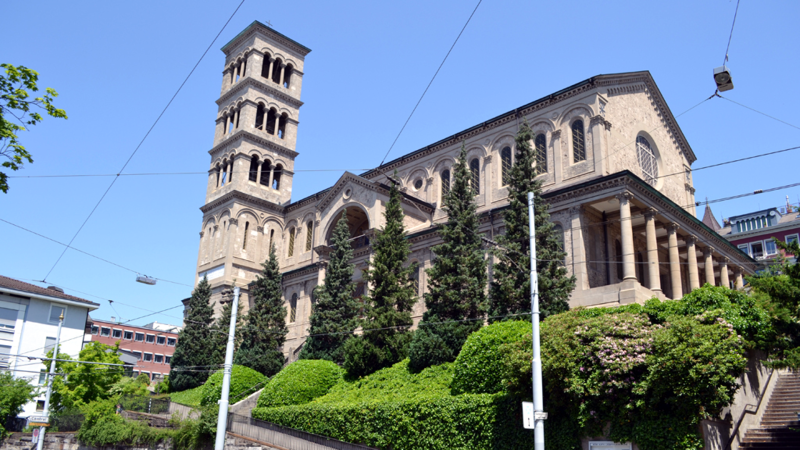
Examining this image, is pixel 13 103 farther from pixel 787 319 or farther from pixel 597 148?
pixel 597 148

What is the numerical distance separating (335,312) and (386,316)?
609cm

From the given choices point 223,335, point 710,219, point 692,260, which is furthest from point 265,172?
point 710,219

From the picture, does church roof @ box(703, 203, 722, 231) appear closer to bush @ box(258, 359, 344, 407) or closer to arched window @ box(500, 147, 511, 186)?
arched window @ box(500, 147, 511, 186)

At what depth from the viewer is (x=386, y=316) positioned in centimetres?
3178

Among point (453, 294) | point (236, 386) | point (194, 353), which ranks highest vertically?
point (453, 294)

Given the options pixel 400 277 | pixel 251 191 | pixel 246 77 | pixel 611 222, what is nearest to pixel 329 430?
pixel 400 277

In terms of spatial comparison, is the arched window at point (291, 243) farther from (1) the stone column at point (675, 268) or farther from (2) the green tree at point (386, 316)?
(1) the stone column at point (675, 268)

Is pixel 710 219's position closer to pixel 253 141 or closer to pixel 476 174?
pixel 476 174

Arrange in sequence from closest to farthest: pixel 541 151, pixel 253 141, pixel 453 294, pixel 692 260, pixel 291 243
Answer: pixel 453 294 → pixel 692 260 → pixel 541 151 → pixel 291 243 → pixel 253 141

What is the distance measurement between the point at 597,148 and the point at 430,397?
65.2 ft

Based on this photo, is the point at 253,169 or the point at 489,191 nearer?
the point at 489,191

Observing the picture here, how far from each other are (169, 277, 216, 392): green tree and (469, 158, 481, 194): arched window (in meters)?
20.5

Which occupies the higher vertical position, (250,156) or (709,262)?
(250,156)

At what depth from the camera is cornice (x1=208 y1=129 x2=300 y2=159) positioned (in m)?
58.5
